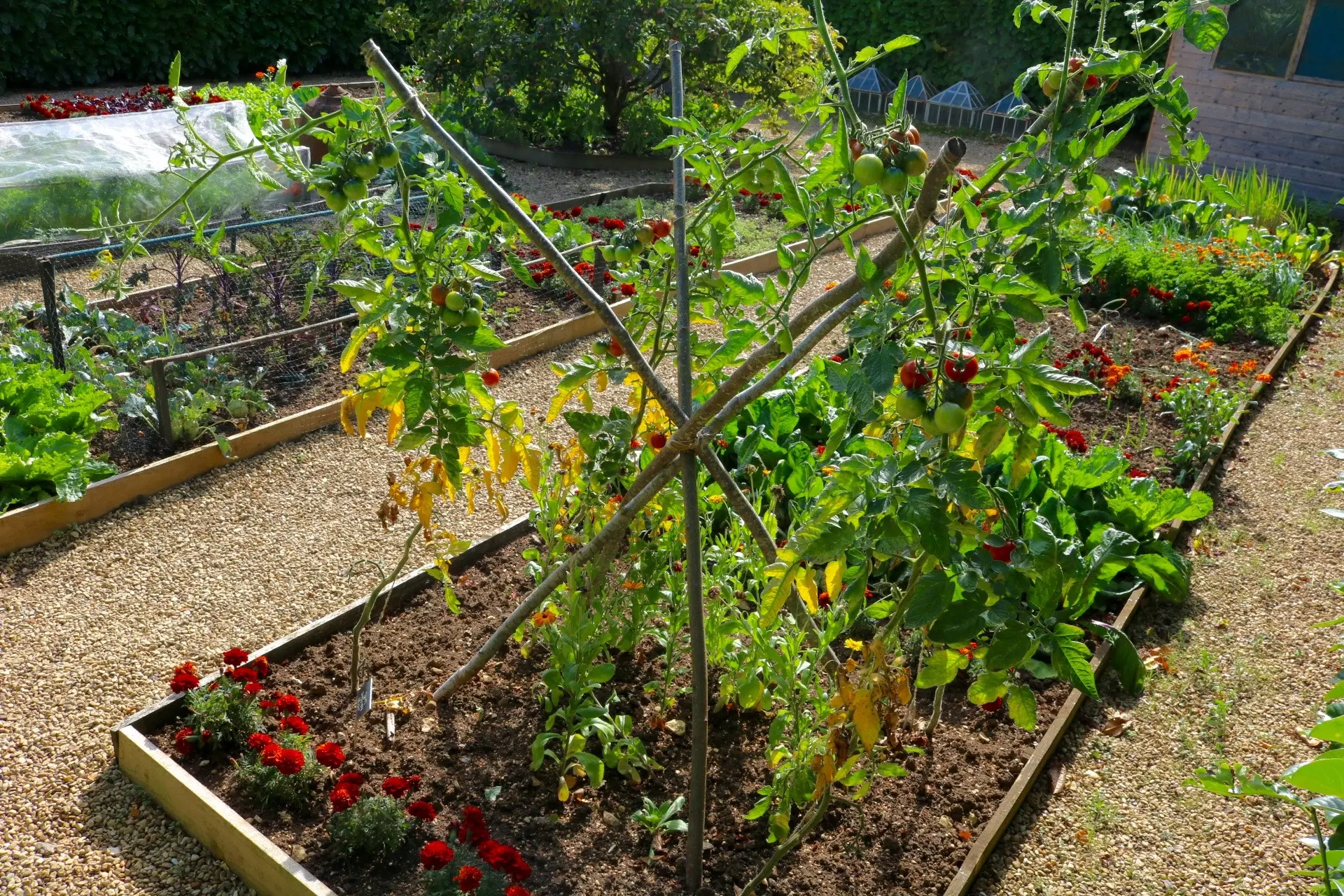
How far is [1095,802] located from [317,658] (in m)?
2.48

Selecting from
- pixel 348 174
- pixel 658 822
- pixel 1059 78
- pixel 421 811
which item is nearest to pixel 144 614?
pixel 421 811

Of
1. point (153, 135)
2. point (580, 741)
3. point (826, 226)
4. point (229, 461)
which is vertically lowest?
point (229, 461)

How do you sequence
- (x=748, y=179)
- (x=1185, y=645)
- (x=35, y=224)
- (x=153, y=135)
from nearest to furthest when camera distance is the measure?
(x=748, y=179) < (x=1185, y=645) < (x=35, y=224) < (x=153, y=135)

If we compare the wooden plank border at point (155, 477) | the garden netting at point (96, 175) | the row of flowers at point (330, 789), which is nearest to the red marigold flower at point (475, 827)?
the row of flowers at point (330, 789)

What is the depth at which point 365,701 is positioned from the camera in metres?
3.15

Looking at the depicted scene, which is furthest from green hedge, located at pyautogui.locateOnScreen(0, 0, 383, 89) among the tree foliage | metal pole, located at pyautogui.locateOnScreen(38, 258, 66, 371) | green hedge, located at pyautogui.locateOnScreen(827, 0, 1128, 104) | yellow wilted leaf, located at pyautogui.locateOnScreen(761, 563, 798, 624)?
yellow wilted leaf, located at pyautogui.locateOnScreen(761, 563, 798, 624)

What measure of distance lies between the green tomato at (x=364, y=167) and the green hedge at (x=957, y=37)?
1147 centimetres

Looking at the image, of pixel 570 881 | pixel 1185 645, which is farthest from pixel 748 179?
pixel 1185 645

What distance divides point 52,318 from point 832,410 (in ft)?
11.5

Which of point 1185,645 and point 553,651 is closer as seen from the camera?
point 553,651

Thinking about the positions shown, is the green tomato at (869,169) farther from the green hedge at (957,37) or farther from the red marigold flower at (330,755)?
the green hedge at (957,37)

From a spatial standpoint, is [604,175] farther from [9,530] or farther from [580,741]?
[580,741]

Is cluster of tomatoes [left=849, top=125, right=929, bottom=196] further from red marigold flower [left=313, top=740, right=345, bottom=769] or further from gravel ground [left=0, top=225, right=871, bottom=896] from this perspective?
gravel ground [left=0, top=225, right=871, bottom=896]

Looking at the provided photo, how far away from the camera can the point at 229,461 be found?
4758 mm
